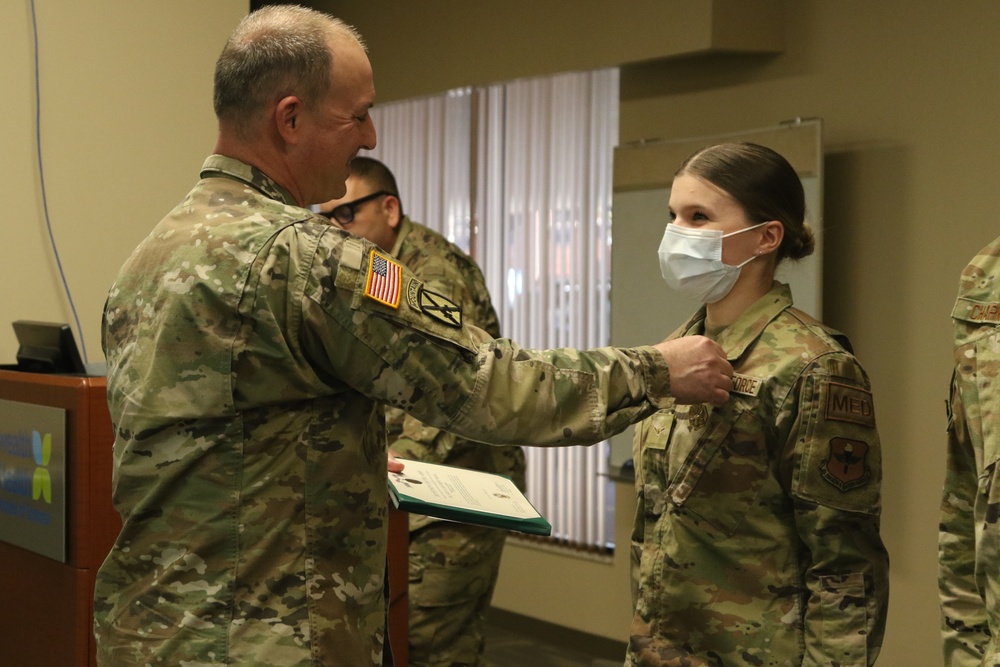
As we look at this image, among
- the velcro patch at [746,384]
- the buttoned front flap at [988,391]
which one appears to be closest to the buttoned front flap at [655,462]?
the velcro patch at [746,384]

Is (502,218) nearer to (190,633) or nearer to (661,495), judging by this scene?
(661,495)

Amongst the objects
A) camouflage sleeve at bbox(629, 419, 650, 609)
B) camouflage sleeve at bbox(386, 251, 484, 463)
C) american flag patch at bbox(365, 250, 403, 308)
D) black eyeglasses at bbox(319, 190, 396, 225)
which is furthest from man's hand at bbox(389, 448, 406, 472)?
black eyeglasses at bbox(319, 190, 396, 225)

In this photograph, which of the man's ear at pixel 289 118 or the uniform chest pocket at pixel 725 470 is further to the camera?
the uniform chest pocket at pixel 725 470

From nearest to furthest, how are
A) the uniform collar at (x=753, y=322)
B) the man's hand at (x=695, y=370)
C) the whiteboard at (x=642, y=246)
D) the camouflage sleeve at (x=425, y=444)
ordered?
the man's hand at (x=695, y=370) < the uniform collar at (x=753, y=322) < the camouflage sleeve at (x=425, y=444) < the whiteboard at (x=642, y=246)

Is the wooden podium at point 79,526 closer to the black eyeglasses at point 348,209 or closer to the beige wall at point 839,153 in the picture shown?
the beige wall at point 839,153

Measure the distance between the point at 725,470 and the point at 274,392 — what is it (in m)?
0.84

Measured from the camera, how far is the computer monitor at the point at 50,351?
249 cm

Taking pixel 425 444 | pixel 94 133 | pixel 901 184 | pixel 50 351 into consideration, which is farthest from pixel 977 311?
pixel 94 133

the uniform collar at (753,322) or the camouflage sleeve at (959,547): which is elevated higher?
the uniform collar at (753,322)

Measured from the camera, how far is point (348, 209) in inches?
133

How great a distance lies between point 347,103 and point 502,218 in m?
3.76

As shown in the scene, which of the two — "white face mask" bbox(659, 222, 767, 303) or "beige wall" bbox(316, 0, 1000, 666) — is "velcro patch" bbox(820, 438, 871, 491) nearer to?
"white face mask" bbox(659, 222, 767, 303)

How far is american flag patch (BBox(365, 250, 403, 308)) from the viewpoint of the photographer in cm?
141

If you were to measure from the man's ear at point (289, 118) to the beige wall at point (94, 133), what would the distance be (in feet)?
6.65
